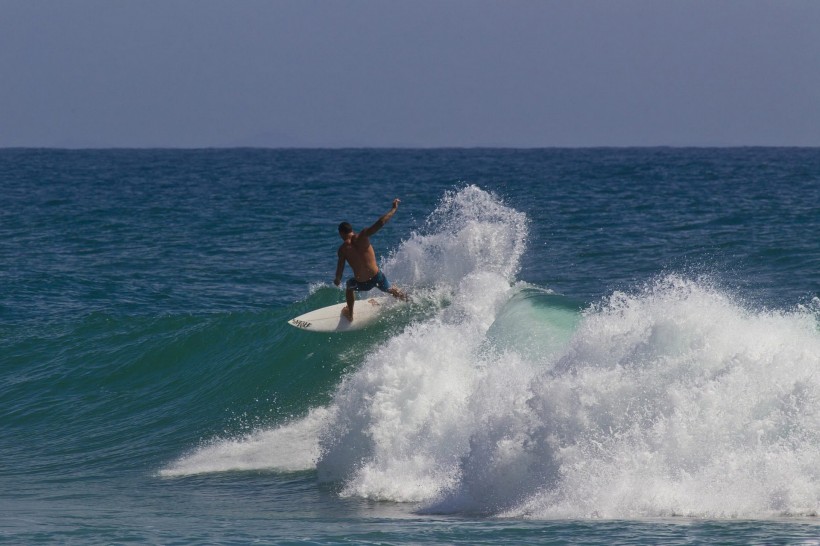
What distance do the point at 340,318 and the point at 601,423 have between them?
752 centimetres

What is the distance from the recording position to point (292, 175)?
6900 cm

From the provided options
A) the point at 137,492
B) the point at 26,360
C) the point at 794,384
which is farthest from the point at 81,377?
the point at 794,384

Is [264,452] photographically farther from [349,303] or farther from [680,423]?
[680,423]

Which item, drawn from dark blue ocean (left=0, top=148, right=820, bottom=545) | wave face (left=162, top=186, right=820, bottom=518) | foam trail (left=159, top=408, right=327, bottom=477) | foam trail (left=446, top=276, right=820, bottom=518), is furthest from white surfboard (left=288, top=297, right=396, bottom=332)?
foam trail (left=446, top=276, right=820, bottom=518)

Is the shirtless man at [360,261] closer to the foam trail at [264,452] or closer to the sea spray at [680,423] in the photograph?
the foam trail at [264,452]

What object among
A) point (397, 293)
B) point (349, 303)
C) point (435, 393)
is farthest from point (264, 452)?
point (397, 293)

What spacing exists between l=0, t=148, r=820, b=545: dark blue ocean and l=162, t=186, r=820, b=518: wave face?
2cm

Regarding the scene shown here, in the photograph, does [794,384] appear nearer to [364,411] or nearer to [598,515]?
[598,515]

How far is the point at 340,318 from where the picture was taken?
15961 mm

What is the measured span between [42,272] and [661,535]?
20.8 meters

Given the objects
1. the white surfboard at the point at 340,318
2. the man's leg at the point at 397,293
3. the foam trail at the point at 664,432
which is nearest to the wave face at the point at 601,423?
the foam trail at the point at 664,432

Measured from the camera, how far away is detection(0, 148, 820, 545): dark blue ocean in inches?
328

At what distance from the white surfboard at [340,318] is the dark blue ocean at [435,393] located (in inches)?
6.8

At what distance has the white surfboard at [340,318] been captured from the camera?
52.2ft
